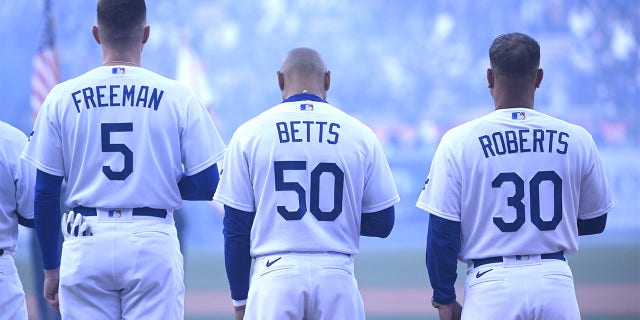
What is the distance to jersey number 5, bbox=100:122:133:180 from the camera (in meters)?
3.64

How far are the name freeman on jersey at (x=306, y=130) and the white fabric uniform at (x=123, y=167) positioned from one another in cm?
30

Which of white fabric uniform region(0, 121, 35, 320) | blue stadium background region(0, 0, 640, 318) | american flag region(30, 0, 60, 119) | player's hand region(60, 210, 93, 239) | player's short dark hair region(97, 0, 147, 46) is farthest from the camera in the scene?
blue stadium background region(0, 0, 640, 318)

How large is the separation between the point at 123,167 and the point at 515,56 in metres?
1.57

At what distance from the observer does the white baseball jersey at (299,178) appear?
3.58 metres

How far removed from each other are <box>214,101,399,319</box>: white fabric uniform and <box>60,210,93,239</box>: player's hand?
516 millimetres

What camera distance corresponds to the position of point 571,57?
20.1 metres

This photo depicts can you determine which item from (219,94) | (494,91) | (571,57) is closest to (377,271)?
(219,94)

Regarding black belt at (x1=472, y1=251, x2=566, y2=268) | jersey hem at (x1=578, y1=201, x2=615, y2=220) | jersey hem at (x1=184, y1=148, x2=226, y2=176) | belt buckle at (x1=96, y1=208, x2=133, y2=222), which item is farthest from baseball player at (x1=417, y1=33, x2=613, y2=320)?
belt buckle at (x1=96, y1=208, x2=133, y2=222)

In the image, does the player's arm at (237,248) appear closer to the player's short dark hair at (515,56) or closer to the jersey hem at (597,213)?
the player's short dark hair at (515,56)

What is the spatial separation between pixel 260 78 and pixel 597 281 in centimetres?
818

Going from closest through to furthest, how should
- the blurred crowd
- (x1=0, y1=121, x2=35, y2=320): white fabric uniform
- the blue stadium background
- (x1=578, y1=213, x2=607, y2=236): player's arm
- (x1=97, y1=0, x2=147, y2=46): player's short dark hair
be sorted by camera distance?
(x1=97, y1=0, x2=147, y2=46): player's short dark hair
(x1=578, y1=213, x2=607, y2=236): player's arm
(x1=0, y1=121, x2=35, y2=320): white fabric uniform
the blue stadium background
the blurred crowd

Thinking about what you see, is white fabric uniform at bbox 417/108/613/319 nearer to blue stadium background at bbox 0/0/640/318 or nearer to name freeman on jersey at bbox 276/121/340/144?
name freeman on jersey at bbox 276/121/340/144

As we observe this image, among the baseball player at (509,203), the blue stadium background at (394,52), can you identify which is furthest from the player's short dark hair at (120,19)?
the blue stadium background at (394,52)

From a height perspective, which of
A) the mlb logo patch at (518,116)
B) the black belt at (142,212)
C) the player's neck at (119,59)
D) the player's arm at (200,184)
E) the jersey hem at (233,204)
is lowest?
the black belt at (142,212)
